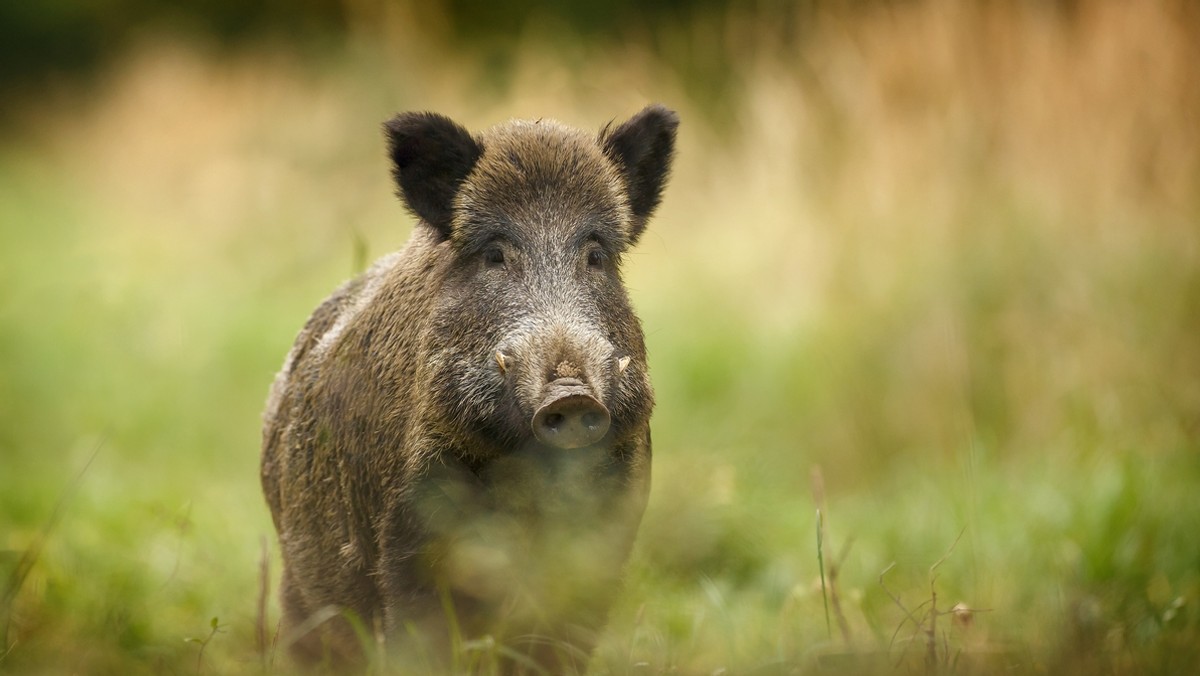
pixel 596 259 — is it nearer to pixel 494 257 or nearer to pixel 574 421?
pixel 494 257

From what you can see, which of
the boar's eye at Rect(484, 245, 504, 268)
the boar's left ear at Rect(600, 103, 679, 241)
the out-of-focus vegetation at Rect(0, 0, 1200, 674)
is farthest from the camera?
the out-of-focus vegetation at Rect(0, 0, 1200, 674)

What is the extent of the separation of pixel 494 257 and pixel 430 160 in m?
0.40

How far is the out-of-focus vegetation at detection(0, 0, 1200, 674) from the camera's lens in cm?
427

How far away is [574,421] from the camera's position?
3.00 m

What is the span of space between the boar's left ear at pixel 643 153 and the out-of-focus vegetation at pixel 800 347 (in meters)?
1.03

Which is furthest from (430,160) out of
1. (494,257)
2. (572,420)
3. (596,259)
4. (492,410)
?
(572,420)

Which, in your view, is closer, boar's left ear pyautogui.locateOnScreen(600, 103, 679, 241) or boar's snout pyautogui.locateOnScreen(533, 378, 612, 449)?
boar's snout pyautogui.locateOnScreen(533, 378, 612, 449)

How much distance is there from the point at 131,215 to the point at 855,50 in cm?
779

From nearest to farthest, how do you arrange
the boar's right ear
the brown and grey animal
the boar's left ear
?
the brown and grey animal → the boar's right ear → the boar's left ear

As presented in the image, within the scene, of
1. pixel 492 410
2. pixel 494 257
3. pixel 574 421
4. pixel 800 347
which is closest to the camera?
pixel 574 421

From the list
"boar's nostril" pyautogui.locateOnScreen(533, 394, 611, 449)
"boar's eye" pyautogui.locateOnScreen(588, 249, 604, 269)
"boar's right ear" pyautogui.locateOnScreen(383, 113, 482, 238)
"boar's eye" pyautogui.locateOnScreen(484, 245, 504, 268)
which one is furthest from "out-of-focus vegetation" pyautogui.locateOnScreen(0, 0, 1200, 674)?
"boar's right ear" pyautogui.locateOnScreen(383, 113, 482, 238)

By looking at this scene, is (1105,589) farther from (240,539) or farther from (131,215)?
(131,215)

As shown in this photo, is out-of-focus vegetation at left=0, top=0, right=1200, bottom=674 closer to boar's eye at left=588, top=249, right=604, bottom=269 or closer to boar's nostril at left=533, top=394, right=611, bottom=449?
boar's nostril at left=533, top=394, right=611, bottom=449

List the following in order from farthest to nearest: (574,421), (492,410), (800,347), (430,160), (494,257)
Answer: (800,347), (430,160), (494,257), (492,410), (574,421)
